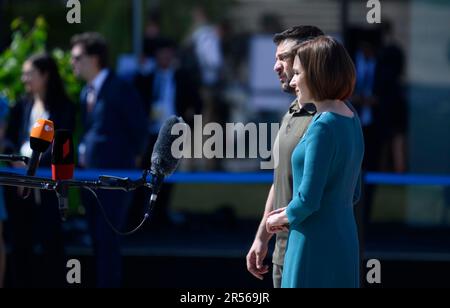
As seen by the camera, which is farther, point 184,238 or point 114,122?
point 184,238

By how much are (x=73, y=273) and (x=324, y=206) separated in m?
3.36

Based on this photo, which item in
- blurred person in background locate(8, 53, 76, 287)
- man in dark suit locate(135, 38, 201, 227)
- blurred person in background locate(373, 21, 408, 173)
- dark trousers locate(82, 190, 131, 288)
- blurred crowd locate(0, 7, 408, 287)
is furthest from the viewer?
man in dark suit locate(135, 38, 201, 227)

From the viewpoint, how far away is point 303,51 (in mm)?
4418

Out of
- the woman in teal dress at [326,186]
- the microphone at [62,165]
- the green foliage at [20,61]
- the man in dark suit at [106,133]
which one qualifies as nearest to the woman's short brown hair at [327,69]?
the woman in teal dress at [326,186]

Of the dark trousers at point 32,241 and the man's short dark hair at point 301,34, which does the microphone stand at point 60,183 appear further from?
the dark trousers at point 32,241

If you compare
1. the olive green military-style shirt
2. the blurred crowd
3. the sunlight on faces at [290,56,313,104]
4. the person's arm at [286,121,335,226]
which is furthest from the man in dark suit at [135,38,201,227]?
the person's arm at [286,121,335,226]

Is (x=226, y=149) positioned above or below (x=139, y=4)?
below

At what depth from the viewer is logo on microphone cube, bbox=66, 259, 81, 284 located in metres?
7.15

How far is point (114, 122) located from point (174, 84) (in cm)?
350

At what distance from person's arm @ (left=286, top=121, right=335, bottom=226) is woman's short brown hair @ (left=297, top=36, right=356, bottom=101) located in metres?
0.18

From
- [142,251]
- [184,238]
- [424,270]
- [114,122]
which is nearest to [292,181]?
[114,122]

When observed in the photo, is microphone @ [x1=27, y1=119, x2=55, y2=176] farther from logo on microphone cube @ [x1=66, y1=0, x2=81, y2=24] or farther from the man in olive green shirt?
logo on microphone cube @ [x1=66, y1=0, x2=81, y2=24]

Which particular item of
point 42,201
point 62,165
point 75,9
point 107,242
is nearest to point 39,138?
point 62,165
